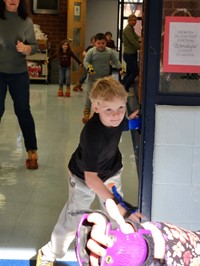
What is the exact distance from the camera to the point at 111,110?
86.2 inches

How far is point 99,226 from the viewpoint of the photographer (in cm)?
135

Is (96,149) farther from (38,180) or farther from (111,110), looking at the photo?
(38,180)

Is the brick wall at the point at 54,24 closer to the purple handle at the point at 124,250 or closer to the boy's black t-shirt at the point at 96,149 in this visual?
the boy's black t-shirt at the point at 96,149

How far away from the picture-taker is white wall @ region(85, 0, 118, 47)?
51.2ft

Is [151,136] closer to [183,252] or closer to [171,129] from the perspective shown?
[171,129]

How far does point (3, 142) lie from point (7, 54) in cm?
158

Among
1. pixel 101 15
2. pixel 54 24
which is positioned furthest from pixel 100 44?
pixel 101 15

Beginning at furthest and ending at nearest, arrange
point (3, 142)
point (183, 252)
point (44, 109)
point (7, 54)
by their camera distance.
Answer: point (44, 109), point (3, 142), point (7, 54), point (183, 252)

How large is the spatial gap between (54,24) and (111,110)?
981cm

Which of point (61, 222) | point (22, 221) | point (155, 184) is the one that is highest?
point (155, 184)

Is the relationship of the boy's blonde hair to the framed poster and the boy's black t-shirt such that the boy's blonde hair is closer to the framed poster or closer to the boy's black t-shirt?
the boy's black t-shirt

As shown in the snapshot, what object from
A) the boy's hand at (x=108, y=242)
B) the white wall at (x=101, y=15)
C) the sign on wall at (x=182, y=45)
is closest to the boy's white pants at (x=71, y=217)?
the sign on wall at (x=182, y=45)

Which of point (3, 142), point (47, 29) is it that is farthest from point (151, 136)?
point (47, 29)

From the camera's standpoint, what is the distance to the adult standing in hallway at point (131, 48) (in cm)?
901
